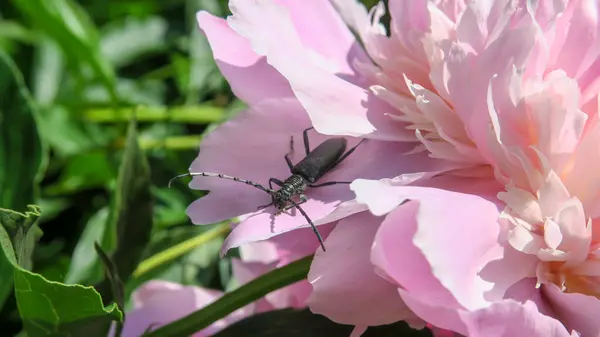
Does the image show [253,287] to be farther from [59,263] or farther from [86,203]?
[86,203]

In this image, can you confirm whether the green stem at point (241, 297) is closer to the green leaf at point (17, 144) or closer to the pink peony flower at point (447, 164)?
the pink peony flower at point (447, 164)

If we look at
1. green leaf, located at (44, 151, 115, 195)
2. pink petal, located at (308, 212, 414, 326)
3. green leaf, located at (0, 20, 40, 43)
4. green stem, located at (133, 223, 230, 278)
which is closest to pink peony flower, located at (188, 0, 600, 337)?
pink petal, located at (308, 212, 414, 326)

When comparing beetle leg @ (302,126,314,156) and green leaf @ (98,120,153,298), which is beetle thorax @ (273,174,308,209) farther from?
green leaf @ (98,120,153,298)

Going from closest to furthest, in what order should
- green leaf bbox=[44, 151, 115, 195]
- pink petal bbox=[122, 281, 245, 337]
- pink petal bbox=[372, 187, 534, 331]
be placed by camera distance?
pink petal bbox=[372, 187, 534, 331], pink petal bbox=[122, 281, 245, 337], green leaf bbox=[44, 151, 115, 195]

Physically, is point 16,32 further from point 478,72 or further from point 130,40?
point 478,72

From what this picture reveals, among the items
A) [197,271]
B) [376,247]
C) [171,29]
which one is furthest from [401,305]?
[171,29]

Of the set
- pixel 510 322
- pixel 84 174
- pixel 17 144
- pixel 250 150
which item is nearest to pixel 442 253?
pixel 510 322
